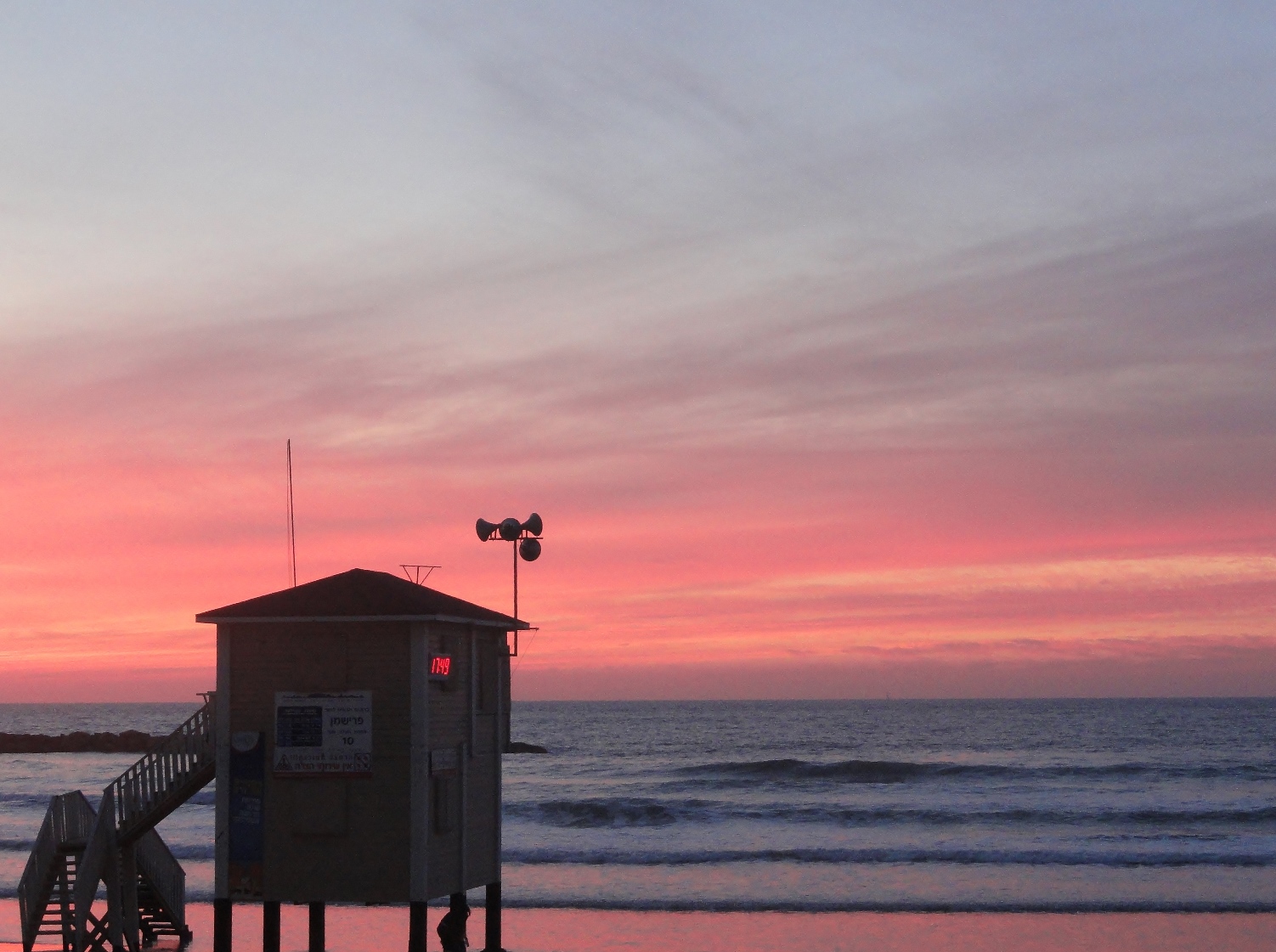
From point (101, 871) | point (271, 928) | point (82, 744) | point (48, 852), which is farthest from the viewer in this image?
point (82, 744)

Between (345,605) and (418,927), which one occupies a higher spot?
(345,605)

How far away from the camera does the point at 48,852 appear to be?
22.5 metres

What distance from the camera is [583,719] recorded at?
530ft

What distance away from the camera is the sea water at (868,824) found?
102 ft

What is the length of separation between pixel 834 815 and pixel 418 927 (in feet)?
107

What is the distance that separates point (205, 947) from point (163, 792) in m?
3.80

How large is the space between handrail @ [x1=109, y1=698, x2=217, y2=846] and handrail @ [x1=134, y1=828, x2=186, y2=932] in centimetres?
71

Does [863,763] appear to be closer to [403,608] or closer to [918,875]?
[918,875]

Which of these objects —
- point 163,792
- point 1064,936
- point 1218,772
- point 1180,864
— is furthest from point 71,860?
point 1218,772

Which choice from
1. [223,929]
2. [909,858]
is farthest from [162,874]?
[909,858]

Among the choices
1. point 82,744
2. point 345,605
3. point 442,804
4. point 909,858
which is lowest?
point 82,744

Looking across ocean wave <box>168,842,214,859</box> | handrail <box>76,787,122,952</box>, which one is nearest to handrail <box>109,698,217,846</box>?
handrail <box>76,787,122,952</box>

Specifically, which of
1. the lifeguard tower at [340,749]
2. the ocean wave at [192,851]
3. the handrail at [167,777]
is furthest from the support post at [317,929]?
the ocean wave at [192,851]

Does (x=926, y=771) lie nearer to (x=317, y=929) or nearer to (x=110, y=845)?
(x=317, y=929)
